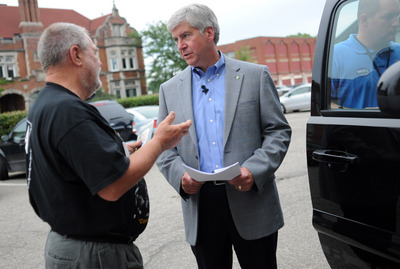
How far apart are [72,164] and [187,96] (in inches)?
39.2

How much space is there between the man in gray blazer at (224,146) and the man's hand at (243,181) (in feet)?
0.05

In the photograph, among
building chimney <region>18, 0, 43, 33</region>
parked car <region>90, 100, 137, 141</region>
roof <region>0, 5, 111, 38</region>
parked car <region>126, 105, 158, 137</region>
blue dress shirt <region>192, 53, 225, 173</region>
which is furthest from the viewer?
roof <region>0, 5, 111, 38</region>

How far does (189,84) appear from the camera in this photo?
97.6 inches

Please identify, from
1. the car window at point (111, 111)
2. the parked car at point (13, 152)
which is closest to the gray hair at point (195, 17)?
the car window at point (111, 111)

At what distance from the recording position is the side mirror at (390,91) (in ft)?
5.00

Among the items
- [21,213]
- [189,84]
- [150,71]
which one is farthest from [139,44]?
[189,84]

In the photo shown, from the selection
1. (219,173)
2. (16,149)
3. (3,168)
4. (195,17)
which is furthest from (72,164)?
(3,168)

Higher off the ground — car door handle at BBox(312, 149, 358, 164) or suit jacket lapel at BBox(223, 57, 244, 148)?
suit jacket lapel at BBox(223, 57, 244, 148)

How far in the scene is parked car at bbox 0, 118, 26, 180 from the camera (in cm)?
1014

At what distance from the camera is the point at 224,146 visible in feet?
7.54

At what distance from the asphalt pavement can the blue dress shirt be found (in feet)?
5.71

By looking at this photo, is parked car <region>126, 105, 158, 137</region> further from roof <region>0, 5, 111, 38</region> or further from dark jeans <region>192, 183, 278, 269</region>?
roof <region>0, 5, 111, 38</region>

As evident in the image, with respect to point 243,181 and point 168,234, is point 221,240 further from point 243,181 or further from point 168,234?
point 168,234

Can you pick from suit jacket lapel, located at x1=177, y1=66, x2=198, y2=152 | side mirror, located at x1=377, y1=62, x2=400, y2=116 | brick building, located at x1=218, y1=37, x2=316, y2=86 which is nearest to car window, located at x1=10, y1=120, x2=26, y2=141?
suit jacket lapel, located at x1=177, y1=66, x2=198, y2=152
